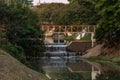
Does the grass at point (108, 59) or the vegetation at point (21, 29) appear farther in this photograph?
the grass at point (108, 59)

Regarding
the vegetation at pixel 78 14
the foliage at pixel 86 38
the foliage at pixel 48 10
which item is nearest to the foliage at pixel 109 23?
the vegetation at pixel 78 14

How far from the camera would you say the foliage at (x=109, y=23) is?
51250mm

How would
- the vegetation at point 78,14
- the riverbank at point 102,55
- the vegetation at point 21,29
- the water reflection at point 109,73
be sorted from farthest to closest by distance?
the vegetation at point 78,14 < the riverbank at point 102,55 < the vegetation at point 21,29 < the water reflection at point 109,73

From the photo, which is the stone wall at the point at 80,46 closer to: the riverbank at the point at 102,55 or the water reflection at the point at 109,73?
the riverbank at the point at 102,55

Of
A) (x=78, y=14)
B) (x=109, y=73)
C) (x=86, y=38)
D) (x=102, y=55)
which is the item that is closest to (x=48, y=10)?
(x=78, y=14)

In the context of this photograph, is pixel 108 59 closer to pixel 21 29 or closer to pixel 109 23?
pixel 109 23

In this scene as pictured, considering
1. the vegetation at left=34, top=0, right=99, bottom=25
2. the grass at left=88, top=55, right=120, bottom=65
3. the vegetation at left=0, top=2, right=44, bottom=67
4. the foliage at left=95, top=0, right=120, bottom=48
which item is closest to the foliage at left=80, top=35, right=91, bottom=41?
the vegetation at left=34, top=0, right=99, bottom=25

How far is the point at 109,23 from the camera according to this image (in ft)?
175

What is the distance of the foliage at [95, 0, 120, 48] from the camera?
51250mm

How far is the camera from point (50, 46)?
225 feet

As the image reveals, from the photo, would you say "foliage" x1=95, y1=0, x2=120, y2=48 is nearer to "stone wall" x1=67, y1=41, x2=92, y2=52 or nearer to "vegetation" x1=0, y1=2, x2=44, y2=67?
"stone wall" x1=67, y1=41, x2=92, y2=52

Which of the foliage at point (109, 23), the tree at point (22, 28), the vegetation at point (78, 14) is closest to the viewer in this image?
the tree at point (22, 28)

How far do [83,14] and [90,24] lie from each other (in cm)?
202

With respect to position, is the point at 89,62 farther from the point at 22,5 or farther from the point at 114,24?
the point at 22,5
